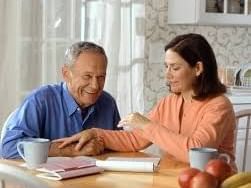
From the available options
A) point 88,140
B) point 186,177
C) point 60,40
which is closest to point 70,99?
point 88,140

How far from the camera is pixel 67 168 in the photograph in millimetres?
1686

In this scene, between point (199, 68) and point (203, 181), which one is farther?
point (199, 68)

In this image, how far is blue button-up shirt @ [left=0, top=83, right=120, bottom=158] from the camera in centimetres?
198

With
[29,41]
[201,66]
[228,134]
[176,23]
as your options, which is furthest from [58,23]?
[228,134]

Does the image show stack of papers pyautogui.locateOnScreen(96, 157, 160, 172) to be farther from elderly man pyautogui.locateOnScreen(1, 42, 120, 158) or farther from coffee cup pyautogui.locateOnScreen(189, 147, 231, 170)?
elderly man pyautogui.locateOnScreen(1, 42, 120, 158)

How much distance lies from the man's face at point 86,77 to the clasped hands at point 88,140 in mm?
154

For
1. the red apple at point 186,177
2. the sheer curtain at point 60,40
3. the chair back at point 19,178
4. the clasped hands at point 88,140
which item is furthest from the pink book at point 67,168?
the sheer curtain at point 60,40

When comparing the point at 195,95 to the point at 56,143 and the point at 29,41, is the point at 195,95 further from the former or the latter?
the point at 29,41

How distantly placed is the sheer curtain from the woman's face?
1.00m

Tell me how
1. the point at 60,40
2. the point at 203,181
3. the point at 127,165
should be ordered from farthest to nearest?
the point at 60,40, the point at 127,165, the point at 203,181

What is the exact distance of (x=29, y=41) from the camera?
2.96 meters

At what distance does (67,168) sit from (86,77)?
534 millimetres

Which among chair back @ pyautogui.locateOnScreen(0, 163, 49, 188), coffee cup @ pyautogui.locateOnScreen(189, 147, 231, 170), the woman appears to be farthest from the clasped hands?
chair back @ pyautogui.locateOnScreen(0, 163, 49, 188)

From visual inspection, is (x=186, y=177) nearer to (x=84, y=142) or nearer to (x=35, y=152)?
(x=35, y=152)
